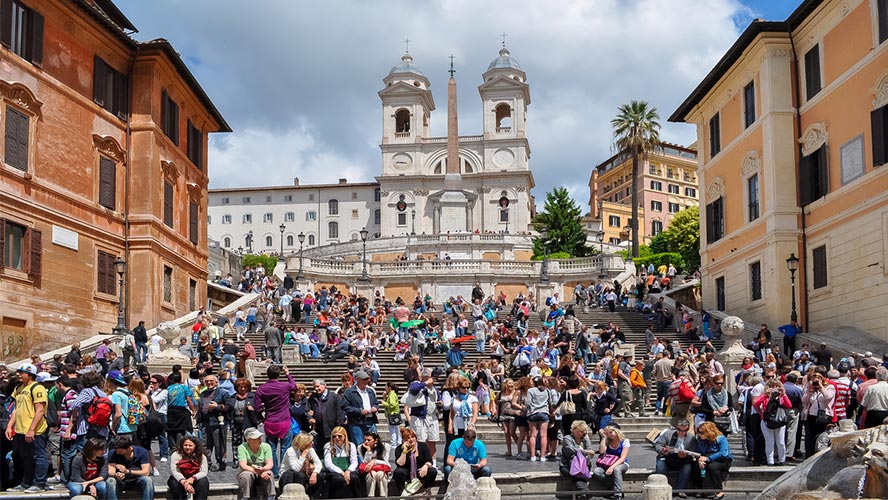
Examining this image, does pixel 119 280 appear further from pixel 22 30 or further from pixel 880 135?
pixel 880 135

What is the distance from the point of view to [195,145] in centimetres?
3834

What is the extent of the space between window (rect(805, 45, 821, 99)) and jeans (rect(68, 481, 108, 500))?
23917mm

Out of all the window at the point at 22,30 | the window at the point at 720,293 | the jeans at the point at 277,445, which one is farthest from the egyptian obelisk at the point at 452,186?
the jeans at the point at 277,445

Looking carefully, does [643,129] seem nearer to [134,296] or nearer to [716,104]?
[716,104]

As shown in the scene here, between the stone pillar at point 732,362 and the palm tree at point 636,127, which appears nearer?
the stone pillar at point 732,362

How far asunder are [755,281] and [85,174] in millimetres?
20800

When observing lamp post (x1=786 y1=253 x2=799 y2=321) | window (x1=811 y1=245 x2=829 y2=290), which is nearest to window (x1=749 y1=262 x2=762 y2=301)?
lamp post (x1=786 y1=253 x2=799 y2=321)

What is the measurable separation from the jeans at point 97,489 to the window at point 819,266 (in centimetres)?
2202

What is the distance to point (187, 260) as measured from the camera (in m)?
36.0

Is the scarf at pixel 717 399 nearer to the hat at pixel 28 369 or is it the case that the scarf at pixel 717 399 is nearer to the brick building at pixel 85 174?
the hat at pixel 28 369

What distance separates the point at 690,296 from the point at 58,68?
2523 centimetres

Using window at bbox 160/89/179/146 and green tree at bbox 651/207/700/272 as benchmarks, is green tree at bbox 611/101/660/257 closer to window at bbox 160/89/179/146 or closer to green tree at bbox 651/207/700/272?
green tree at bbox 651/207/700/272

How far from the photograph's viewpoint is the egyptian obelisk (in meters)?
93.6

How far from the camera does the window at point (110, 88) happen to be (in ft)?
98.7
